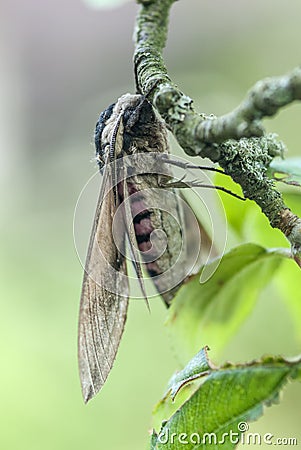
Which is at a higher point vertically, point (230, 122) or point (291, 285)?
point (291, 285)

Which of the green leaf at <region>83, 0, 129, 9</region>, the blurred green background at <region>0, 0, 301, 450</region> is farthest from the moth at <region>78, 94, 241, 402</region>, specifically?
the blurred green background at <region>0, 0, 301, 450</region>

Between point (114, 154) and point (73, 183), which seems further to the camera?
point (73, 183)

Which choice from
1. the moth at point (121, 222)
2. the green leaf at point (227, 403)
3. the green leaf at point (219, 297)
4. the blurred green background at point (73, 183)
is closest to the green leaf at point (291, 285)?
the green leaf at point (219, 297)

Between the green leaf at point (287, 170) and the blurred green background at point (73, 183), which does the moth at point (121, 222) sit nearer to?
the green leaf at point (287, 170)

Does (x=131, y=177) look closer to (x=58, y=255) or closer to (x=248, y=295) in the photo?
(x=248, y=295)

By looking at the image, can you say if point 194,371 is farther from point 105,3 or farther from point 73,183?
point 73,183

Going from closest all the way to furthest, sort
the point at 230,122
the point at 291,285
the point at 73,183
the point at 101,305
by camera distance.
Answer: the point at 230,122 → the point at 101,305 → the point at 291,285 → the point at 73,183

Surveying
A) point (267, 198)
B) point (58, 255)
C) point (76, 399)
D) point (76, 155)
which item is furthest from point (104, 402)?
point (267, 198)

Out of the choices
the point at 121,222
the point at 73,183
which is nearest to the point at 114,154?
the point at 121,222
